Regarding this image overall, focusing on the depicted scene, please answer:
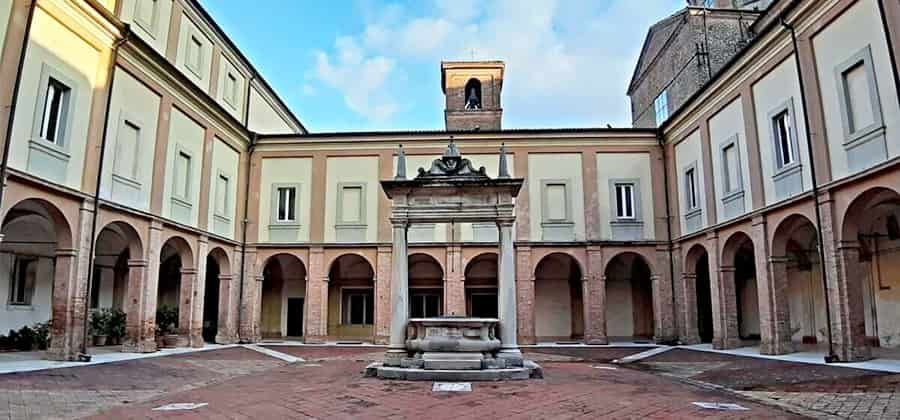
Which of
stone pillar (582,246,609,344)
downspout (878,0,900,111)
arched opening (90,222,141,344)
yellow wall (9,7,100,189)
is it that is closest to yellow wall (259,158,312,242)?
arched opening (90,222,141,344)

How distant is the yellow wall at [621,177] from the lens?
2267 cm

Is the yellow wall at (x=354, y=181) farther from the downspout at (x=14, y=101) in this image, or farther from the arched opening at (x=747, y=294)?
the arched opening at (x=747, y=294)

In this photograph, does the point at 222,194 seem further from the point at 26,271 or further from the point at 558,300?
the point at 558,300

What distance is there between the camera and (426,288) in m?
25.2

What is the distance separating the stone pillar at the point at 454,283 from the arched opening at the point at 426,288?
233 cm

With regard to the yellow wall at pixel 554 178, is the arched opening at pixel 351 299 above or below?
below

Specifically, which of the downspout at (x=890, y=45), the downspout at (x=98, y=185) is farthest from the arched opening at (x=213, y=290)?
the downspout at (x=890, y=45)

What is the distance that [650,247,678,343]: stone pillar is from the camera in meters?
21.6

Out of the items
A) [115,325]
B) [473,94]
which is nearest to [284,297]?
[115,325]

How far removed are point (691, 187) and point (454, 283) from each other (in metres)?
9.54

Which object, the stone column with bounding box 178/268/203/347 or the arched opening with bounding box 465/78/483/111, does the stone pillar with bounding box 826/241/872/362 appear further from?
the arched opening with bounding box 465/78/483/111

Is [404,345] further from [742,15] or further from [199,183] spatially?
[742,15]

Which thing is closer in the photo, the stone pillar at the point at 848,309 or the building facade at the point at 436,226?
the stone pillar at the point at 848,309

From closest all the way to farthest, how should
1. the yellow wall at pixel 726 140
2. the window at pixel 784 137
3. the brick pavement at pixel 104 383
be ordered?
the brick pavement at pixel 104 383 < the window at pixel 784 137 < the yellow wall at pixel 726 140
